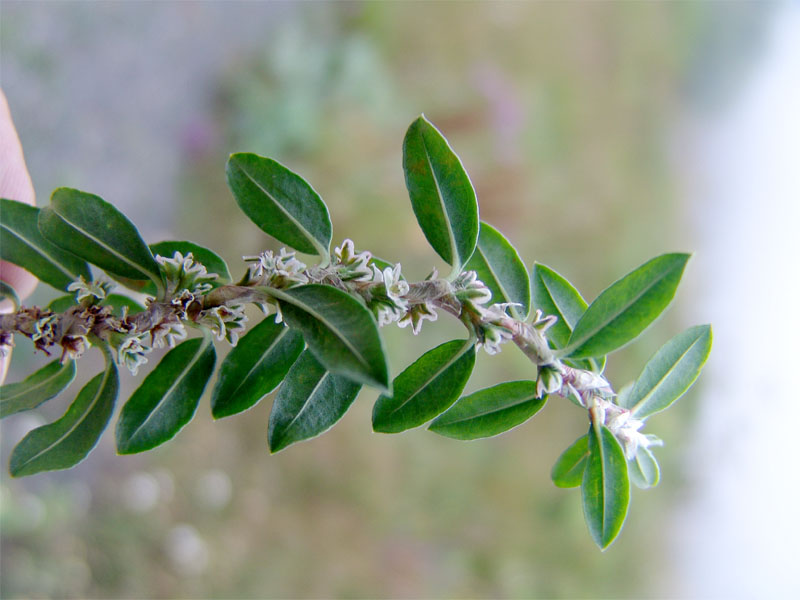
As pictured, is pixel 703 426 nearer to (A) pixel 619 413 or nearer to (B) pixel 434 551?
(B) pixel 434 551

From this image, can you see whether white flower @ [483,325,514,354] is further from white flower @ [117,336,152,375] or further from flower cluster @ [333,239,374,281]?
white flower @ [117,336,152,375]

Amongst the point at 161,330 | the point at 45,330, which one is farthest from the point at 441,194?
the point at 45,330

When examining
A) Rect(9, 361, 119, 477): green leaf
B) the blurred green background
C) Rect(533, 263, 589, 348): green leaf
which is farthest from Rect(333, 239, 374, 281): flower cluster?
the blurred green background

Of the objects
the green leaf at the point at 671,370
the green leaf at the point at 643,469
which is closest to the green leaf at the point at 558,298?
the green leaf at the point at 671,370

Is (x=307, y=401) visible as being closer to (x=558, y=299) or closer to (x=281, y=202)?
(x=281, y=202)

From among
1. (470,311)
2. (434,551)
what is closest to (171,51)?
(470,311)

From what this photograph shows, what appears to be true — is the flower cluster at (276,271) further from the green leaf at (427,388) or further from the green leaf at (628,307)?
the green leaf at (628,307)

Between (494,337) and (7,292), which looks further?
(7,292)
